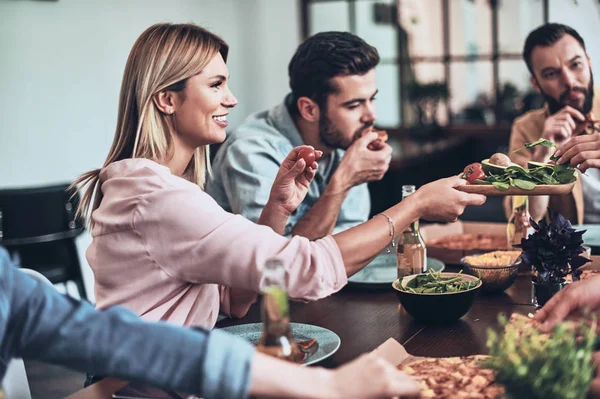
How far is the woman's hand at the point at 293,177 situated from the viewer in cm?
177

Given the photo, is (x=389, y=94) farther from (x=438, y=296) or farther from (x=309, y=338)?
(x=309, y=338)

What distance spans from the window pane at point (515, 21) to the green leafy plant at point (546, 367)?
517cm

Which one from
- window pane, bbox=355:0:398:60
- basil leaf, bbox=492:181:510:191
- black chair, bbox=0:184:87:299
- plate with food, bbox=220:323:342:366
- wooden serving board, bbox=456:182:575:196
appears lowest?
black chair, bbox=0:184:87:299

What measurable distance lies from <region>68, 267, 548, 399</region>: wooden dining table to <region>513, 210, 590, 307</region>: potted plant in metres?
0.10

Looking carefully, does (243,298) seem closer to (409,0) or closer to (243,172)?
(243,172)

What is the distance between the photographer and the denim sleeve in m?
2.33

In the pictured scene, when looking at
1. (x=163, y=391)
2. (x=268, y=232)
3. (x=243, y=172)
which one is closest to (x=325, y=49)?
(x=243, y=172)

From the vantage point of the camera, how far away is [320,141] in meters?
2.62

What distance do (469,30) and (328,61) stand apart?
4.09 meters

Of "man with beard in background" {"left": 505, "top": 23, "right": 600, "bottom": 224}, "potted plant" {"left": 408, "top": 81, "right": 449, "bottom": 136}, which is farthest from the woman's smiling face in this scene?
"potted plant" {"left": 408, "top": 81, "right": 449, "bottom": 136}

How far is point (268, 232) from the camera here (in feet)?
4.47

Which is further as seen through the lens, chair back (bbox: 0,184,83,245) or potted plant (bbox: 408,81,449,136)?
potted plant (bbox: 408,81,449,136)

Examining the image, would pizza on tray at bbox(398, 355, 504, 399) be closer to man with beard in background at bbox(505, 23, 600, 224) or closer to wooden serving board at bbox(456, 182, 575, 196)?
wooden serving board at bbox(456, 182, 575, 196)

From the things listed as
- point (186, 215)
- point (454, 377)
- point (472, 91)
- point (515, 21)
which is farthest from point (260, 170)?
point (472, 91)
